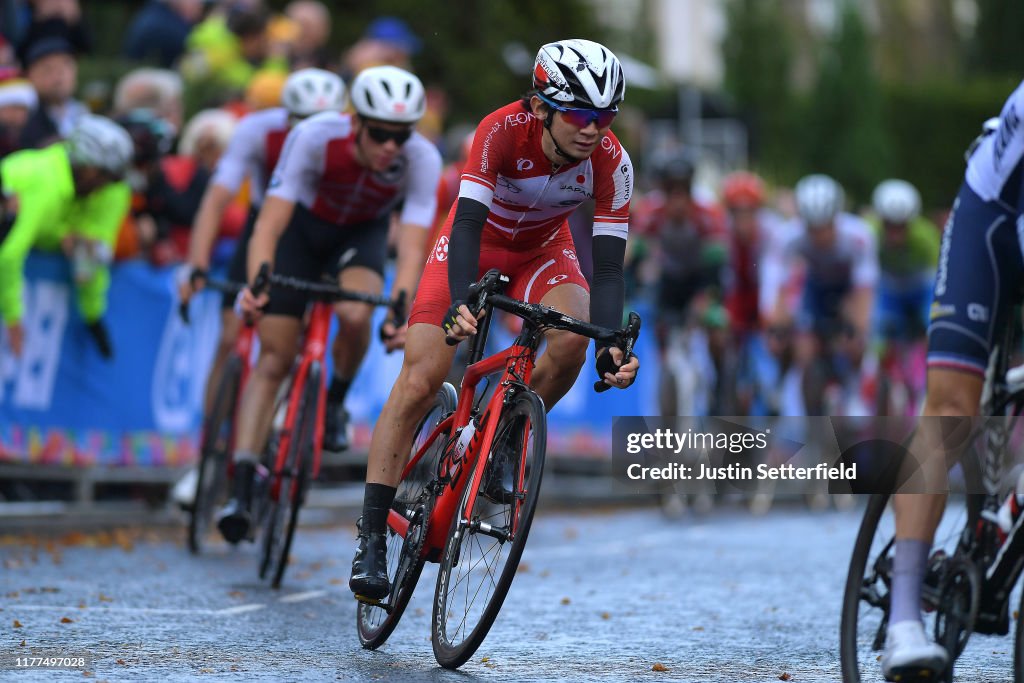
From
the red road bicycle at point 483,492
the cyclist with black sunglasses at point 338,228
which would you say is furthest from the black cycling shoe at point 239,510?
the red road bicycle at point 483,492

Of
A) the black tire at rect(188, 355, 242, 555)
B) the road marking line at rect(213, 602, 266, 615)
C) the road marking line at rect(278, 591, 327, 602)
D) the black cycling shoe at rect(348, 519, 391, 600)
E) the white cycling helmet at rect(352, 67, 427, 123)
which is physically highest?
the white cycling helmet at rect(352, 67, 427, 123)

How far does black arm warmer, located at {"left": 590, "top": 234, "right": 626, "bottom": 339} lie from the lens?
20.5 feet

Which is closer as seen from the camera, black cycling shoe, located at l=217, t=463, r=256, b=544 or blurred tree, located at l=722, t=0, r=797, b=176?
black cycling shoe, located at l=217, t=463, r=256, b=544

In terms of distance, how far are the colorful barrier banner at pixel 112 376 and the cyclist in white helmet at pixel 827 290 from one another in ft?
13.3

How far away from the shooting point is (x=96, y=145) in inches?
439

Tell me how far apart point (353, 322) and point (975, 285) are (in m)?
4.13

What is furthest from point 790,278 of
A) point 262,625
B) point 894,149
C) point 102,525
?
point 894,149

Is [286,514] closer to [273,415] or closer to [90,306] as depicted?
[273,415]

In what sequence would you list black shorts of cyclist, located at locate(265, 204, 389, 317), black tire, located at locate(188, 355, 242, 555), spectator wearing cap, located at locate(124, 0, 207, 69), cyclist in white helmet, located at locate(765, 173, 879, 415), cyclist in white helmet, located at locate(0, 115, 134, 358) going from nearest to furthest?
black shorts of cyclist, located at locate(265, 204, 389, 317) → black tire, located at locate(188, 355, 242, 555) → cyclist in white helmet, located at locate(0, 115, 134, 358) → cyclist in white helmet, located at locate(765, 173, 879, 415) → spectator wearing cap, located at locate(124, 0, 207, 69)

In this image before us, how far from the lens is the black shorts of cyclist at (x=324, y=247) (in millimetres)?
9078

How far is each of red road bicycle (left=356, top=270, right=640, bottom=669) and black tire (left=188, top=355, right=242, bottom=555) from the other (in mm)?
3336

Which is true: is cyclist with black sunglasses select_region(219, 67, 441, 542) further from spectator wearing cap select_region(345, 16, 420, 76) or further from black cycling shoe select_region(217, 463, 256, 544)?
spectator wearing cap select_region(345, 16, 420, 76)

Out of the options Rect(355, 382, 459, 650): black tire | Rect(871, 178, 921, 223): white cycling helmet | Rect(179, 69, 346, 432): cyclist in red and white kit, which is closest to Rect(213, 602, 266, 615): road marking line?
Rect(355, 382, 459, 650): black tire

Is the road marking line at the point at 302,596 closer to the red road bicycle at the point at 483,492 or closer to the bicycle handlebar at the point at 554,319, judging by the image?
the red road bicycle at the point at 483,492
